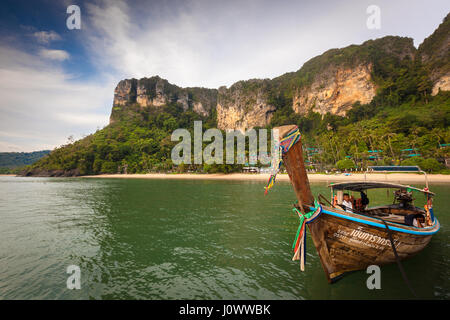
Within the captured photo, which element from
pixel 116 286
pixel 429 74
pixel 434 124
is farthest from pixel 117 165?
pixel 429 74

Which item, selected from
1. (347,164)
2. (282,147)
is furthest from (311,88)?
(282,147)

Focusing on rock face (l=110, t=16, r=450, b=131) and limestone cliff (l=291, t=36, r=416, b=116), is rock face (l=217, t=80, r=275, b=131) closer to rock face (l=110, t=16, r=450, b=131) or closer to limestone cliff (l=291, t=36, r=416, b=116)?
rock face (l=110, t=16, r=450, b=131)

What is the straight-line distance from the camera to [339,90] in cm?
11262

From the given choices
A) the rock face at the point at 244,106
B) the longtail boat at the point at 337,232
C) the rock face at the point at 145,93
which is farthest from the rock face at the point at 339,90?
the longtail boat at the point at 337,232

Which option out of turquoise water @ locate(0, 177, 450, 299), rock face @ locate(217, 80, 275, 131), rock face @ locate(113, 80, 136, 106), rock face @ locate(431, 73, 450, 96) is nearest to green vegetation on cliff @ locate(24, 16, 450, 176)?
rock face @ locate(217, 80, 275, 131)

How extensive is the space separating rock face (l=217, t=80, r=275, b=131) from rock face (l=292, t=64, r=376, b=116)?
96.5ft

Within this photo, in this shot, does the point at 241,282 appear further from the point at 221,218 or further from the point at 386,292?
the point at 221,218

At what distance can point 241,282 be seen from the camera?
654cm

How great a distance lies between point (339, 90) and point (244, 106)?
63806 millimetres

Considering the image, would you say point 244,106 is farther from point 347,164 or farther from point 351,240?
point 351,240

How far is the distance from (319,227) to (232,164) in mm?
66310

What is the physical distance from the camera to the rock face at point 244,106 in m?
145

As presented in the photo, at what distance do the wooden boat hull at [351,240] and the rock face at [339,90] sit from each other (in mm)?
120136

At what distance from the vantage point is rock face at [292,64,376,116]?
342 feet
